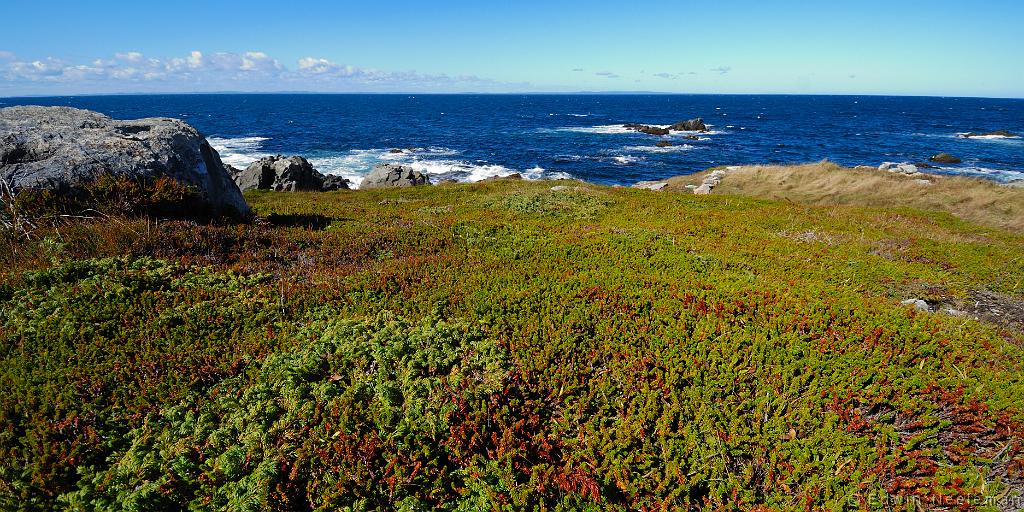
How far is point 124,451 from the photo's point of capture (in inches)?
226

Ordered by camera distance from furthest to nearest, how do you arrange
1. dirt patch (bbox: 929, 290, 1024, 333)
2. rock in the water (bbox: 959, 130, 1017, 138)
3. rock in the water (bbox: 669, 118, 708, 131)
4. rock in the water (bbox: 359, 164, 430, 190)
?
rock in the water (bbox: 669, 118, 708, 131) → rock in the water (bbox: 959, 130, 1017, 138) → rock in the water (bbox: 359, 164, 430, 190) → dirt patch (bbox: 929, 290, 1024, 333)

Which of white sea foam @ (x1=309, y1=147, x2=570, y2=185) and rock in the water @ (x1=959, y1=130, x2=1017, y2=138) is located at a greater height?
rock in the water @ (x1=959, y1=130, x2=1017, y2=138)

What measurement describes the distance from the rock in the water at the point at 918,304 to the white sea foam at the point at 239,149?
61.1 metres

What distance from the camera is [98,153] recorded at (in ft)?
43.2

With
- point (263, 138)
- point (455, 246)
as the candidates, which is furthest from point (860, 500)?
point (263, 138)

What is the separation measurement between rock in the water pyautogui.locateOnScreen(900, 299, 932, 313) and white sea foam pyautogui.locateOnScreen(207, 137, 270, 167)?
61.1m

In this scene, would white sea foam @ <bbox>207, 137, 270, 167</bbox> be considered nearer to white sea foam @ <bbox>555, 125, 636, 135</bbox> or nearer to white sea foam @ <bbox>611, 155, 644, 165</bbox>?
white sea foam @ <bbox>611, 155, 644, 165</bbox>

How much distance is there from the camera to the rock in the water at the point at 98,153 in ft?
40.2

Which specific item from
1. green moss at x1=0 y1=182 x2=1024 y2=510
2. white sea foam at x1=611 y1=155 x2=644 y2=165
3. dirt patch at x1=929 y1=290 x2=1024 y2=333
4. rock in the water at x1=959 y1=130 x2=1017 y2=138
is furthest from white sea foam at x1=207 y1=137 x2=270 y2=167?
rock in the water at x1=959 y1=130 x2=1017 y2=138

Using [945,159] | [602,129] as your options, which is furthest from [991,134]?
[602,129]

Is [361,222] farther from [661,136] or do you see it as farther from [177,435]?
[661,136]

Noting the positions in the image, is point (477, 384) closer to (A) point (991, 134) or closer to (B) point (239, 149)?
(B) point (239, 149)

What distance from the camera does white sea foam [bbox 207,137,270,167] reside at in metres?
58.7

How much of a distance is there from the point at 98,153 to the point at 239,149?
214 feet
